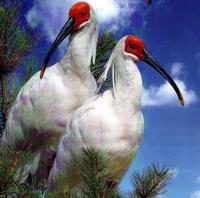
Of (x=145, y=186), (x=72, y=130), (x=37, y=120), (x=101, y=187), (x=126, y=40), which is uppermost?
(x=126, y=40)

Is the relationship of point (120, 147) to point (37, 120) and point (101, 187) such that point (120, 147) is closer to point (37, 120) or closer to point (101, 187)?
point (101, 187)

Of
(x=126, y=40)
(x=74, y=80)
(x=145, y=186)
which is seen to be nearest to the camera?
(x=145, y=186)

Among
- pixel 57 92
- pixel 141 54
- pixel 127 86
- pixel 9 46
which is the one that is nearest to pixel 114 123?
pixel 127 86

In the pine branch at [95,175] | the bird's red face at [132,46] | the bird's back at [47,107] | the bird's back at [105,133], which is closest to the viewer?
the pine branch at [95,175]

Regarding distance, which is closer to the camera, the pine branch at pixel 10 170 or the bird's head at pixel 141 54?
the pine branch at pixel 10 170

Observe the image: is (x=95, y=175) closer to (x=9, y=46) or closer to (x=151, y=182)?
(x=151, y=182)

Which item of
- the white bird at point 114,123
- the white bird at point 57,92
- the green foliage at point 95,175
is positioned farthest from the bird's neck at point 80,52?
the green foliage at point 95,175

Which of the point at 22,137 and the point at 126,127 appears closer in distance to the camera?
the point at 126,127

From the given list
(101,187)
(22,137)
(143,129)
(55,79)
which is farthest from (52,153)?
(101,187)

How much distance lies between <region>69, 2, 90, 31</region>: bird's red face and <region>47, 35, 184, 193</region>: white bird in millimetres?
372

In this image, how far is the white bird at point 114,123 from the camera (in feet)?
8.68

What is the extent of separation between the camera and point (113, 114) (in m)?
2.66

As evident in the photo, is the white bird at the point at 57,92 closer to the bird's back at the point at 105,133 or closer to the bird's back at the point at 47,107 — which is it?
the bird's back at the point at 47,107

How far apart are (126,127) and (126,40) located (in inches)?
16.7
